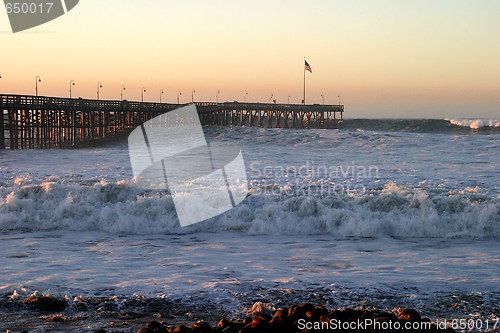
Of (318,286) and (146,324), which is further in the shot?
(318,286)

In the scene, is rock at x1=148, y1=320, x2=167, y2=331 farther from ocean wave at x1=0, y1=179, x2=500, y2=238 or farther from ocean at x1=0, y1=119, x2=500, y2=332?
ocean wave at x1=0, y1=179, x2=500, y2=238

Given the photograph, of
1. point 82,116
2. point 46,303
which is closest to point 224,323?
point 46,303

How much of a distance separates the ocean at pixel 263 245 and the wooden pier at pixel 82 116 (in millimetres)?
20106

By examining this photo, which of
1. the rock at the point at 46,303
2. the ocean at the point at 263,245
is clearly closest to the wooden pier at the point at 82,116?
the ocean at the point at 263,245

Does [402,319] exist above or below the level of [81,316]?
above

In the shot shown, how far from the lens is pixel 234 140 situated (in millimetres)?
37062

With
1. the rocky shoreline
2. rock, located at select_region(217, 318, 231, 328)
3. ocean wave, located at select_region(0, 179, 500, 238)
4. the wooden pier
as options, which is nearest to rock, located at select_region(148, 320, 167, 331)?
the rocky shoreline

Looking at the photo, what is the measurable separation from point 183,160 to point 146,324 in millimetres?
17423

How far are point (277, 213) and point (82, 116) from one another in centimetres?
4975

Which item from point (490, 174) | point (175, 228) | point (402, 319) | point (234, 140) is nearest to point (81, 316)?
point (402, 319)

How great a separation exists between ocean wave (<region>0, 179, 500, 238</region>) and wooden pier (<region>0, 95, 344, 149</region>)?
22960mm

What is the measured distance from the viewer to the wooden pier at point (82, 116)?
36844 millimetres

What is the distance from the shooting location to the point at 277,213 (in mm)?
11164

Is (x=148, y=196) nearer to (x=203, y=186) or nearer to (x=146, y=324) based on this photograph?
(x=203, y=186)
